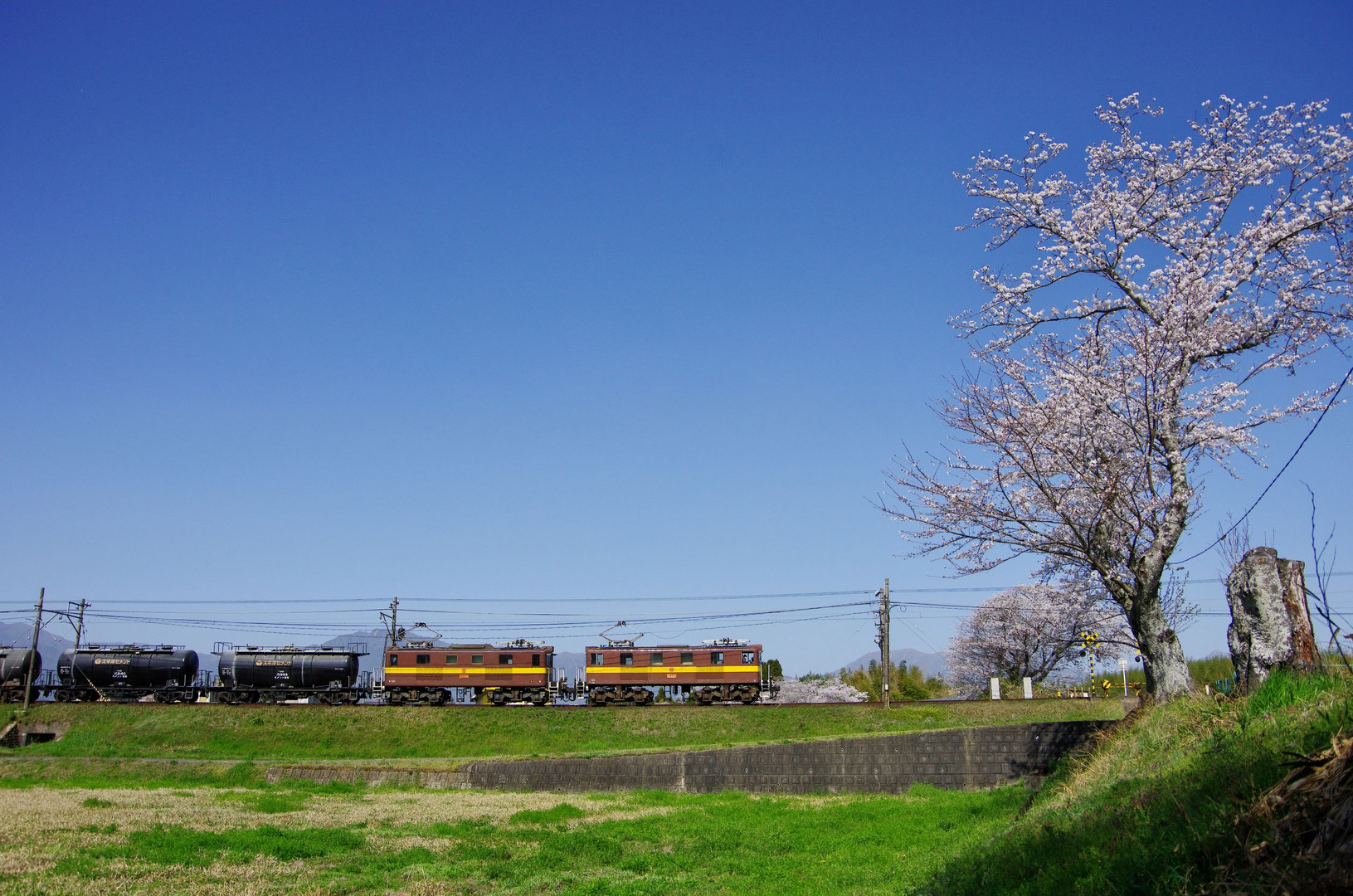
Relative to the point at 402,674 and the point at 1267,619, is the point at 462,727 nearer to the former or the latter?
the point at 402,674

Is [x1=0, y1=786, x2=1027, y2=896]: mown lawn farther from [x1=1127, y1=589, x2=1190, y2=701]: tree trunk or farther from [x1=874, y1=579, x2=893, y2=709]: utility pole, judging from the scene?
[x1=874, y1=579, x2=893, y2=709]: utility pole

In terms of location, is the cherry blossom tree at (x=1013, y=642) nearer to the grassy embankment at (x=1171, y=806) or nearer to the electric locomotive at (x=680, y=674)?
the electric locomotive at (x=680, y=674)

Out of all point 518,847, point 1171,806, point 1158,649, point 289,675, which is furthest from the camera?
point 289,675

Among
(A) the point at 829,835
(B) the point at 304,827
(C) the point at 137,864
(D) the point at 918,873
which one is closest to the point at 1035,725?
(A) the point at 829,835

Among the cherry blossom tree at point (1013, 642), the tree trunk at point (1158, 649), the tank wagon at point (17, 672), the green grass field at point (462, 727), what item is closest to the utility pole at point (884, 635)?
the green grass field at point (462, 727)

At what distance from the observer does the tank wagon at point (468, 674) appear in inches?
1626

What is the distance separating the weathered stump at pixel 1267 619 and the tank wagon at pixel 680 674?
32.3 m

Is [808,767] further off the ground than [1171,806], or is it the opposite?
[1171,806]

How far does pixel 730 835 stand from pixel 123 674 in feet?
121

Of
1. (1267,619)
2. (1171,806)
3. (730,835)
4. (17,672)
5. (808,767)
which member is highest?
(1267,619)

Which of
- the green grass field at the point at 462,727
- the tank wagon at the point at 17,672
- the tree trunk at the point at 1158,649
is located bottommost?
the green grass field at the point at 462,727

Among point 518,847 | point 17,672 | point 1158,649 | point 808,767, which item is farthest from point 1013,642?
point 17,672

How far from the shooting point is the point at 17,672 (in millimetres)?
41031

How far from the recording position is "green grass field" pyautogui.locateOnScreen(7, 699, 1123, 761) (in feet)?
107
